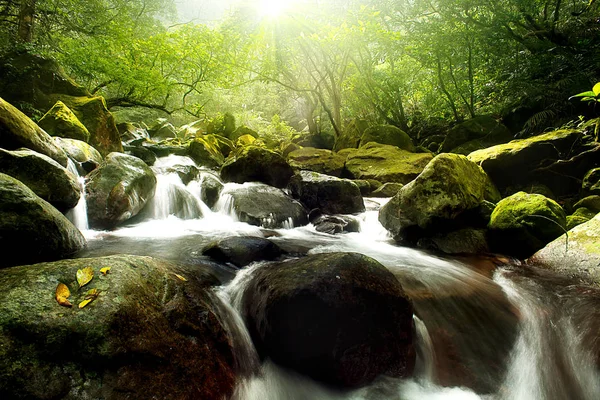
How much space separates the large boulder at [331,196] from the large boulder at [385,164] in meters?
3.38

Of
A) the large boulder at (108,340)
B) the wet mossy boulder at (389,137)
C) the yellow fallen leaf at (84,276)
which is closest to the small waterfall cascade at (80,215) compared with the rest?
the large boulder at (108,340)

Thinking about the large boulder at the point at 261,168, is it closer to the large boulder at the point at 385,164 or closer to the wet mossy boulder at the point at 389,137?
the large boulder at the point at 385,164

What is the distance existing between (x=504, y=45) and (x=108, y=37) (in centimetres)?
1527

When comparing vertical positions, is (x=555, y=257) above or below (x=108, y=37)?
below

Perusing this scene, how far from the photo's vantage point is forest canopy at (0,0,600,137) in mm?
9188

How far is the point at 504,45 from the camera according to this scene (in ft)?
36.9

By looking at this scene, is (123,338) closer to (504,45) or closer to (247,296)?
(247,296)

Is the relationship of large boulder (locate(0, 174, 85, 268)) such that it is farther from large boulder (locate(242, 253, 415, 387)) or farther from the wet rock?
large boulder (locate(242, 253, 415, 387))

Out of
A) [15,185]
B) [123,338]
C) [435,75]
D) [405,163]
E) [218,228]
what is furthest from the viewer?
[435,75]

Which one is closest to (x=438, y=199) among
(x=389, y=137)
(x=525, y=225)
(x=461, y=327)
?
(x=525, y=225)

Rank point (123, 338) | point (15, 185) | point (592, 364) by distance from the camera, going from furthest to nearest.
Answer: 1. point (15, 185)
2. point (592, 364)
3. point (123, 338)

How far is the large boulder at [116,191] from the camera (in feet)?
18.1

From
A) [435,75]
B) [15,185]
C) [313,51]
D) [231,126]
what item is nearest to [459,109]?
[435,75]

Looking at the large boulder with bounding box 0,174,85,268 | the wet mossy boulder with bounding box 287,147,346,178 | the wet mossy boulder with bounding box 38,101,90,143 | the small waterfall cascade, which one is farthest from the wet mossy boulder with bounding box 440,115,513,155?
the wet mossy boulder with bounding box 38,101,90,143
